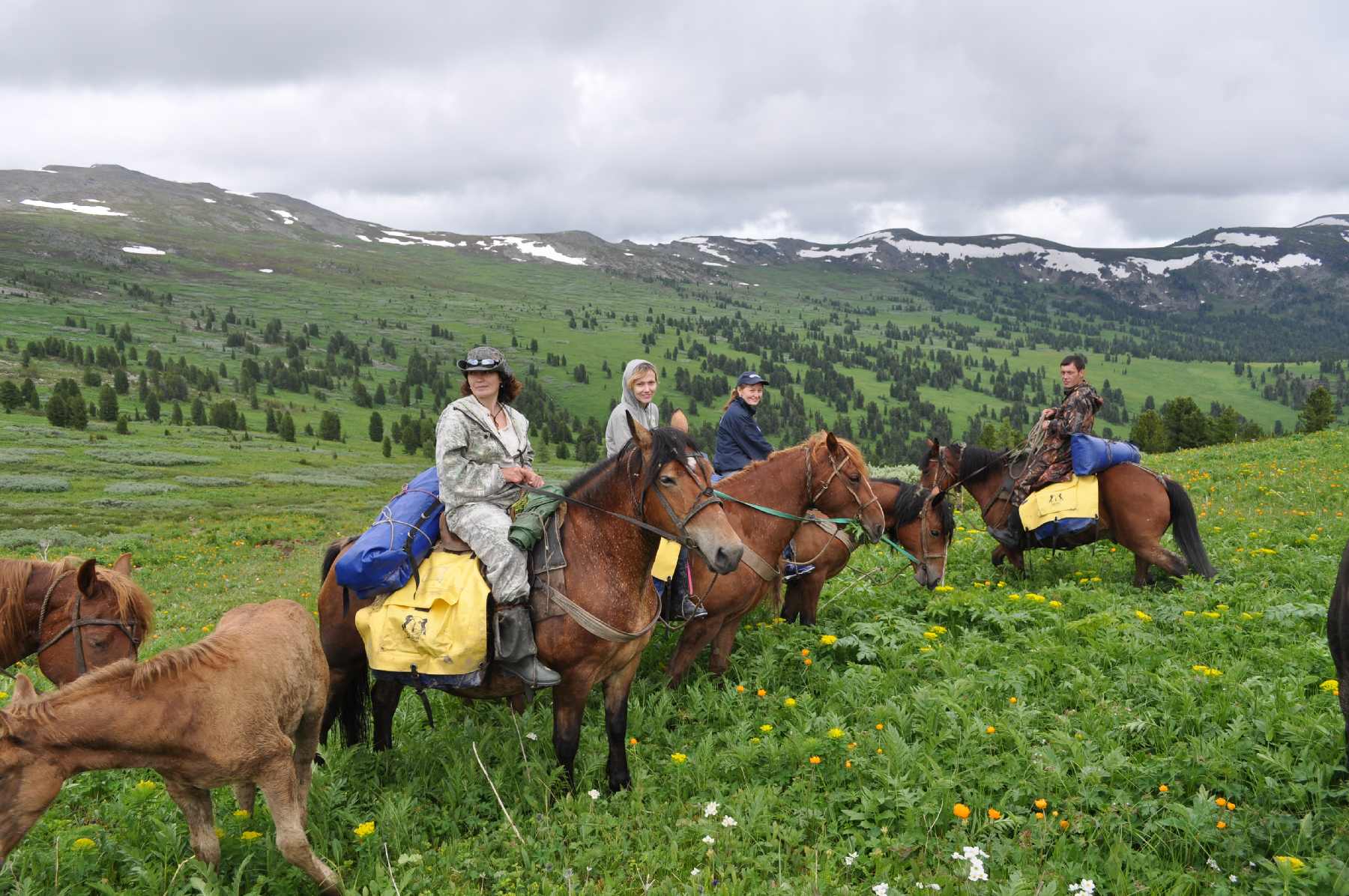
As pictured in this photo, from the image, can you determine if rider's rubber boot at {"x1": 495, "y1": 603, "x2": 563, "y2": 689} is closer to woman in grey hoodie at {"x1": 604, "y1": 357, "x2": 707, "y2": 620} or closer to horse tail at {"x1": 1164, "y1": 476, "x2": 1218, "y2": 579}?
woman in grey hoodie at {"x1": 604, "y1": 357, "x2": 707, "y2": 620}

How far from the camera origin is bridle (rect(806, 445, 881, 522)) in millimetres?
8680

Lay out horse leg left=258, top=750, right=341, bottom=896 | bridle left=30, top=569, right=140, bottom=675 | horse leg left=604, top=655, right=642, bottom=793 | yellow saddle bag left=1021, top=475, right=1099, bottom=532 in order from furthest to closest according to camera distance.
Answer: yellow saddle bag left=1021, top=475, right=1099, bottom=532 → horse leg left=604, top=655, right=642, bottom=793 → bridle left=30, top=569, right=140, bottom=675 → horse leg left=258, top=750, right=341, bottom=896

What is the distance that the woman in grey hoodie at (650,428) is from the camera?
7.69m

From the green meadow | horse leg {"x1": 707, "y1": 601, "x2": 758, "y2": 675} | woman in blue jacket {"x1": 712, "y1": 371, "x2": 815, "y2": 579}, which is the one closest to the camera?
the green meadow

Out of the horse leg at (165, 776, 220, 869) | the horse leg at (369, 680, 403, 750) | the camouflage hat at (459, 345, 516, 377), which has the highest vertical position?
the camouflage hat at (459, 345, 516, 377)

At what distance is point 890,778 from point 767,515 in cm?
347

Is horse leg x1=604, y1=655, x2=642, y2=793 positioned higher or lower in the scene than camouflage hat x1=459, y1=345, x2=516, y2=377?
lower

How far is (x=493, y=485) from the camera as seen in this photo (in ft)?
20.8

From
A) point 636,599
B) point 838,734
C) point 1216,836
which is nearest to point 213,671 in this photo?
point 636,599

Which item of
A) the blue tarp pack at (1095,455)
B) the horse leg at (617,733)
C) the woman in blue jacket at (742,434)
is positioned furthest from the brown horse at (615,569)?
the blue tarp pack at (1095,455)

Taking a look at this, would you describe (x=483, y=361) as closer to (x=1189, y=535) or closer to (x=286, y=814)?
(x=286, y=814)

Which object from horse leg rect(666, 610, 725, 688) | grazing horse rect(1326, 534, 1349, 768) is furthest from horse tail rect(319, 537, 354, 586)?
grazing horse rect(1326, 534, 1349, 768)

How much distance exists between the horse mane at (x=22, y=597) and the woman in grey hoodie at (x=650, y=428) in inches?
172

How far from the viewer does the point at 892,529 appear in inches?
439
